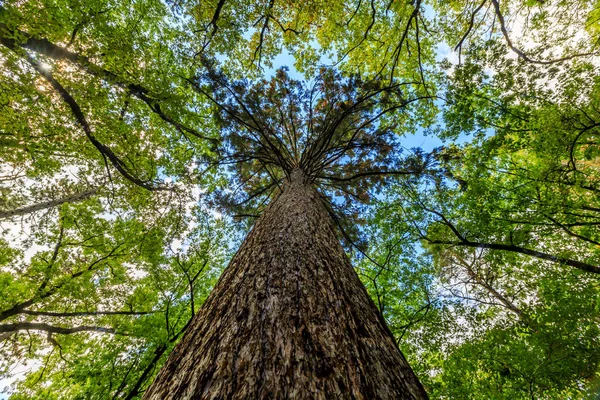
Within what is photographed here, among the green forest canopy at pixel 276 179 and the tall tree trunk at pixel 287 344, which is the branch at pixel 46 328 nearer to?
the green forest canopy at pixel 276 179

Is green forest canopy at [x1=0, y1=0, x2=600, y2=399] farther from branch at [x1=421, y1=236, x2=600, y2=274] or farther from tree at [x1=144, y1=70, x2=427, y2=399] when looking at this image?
tree at [x1=144, y1=70, x2=427, y2=399]

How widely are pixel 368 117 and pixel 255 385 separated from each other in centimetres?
862

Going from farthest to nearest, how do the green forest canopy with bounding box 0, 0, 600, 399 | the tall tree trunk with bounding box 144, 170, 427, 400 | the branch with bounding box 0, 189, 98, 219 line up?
the branch with bounding box 0, 189, 98, 219, the green forest canopy with bounding box 0, 0, 600, 399, the tall tree trunk with bounding box 144, 170, 427, 400

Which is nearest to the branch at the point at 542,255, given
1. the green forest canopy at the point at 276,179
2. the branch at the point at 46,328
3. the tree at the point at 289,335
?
the green forest canopy at the point at 276,179

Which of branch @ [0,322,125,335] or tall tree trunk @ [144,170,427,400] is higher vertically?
branch @ [0,322,125,335]

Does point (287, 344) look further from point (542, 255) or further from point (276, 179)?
point (542, 255)

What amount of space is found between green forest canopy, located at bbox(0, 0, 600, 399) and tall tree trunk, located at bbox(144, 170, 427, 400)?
3.46 m

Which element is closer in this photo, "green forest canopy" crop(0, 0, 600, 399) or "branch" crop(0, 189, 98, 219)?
"green forest canopy" crop(0, 0, 600, 399)

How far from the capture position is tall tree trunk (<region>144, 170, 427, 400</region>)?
98 cm

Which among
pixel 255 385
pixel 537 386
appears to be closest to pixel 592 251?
pixel 537 386

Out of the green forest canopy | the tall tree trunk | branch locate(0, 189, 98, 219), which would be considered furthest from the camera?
branch locate(0, 189, 98, 219)

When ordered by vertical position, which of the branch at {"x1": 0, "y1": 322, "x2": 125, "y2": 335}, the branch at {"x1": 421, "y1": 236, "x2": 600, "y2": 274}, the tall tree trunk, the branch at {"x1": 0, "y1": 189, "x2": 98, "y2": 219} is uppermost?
the branch at {"x1": 0, "y1": 189, "x2": 98, "y2": 219}

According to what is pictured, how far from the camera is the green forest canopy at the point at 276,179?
4793 mm

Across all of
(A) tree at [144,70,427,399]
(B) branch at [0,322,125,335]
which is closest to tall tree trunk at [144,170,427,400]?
(A) tree at [144,70,427,399]
